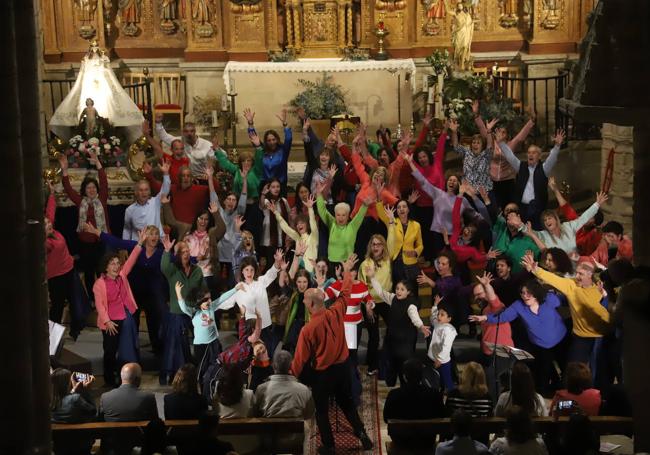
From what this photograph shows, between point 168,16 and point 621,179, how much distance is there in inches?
373

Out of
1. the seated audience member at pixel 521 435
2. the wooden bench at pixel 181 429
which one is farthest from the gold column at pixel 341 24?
the seated audience member at pixel 521 435

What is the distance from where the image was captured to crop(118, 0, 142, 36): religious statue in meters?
23.0

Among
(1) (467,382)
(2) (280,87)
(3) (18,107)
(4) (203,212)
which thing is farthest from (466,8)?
(3) (18,107)

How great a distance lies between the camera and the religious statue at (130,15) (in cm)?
2297

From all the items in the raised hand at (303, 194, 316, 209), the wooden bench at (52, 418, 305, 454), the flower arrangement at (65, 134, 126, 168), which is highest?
the flower arrangement at (65, 134, 126, 168)

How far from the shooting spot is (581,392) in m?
10.2

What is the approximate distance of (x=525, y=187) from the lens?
14.8 meters

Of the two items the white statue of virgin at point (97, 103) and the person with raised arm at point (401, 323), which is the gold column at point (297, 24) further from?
the person with raised arm at point (401, 323)

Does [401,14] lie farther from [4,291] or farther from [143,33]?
[4,291]

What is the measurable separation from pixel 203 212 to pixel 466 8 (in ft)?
29.4

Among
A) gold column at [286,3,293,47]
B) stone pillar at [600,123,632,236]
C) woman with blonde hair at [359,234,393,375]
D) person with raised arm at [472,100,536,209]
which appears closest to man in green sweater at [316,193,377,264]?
woman with blonde hair at [359,234,393,375]

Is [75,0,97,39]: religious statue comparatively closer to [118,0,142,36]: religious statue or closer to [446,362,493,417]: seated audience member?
[118,0,142,36]: religious statue

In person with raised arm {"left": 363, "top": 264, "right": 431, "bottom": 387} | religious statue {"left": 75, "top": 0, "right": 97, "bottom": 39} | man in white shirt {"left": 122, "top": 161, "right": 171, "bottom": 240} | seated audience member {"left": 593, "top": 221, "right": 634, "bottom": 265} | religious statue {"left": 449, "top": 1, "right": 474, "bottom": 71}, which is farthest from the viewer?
religious statue {"left": 75, "top": 0, "right": 97, "bottom": 39}

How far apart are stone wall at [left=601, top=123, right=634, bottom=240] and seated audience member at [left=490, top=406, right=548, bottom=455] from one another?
7.82 m
